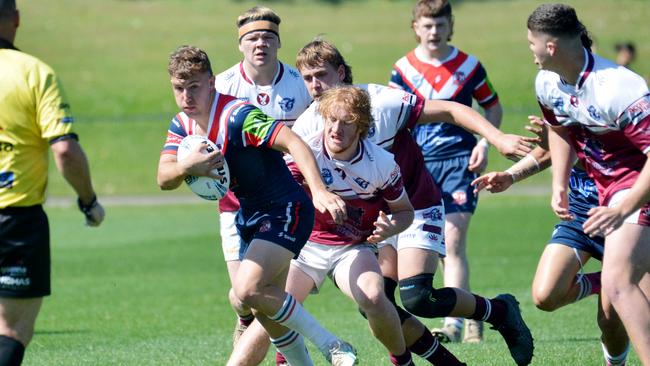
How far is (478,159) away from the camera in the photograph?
8.52m

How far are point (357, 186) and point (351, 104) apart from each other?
58 cm

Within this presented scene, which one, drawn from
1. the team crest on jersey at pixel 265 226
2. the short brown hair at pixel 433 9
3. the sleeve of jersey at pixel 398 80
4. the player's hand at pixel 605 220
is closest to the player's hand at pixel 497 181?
the player's hand at pixel 605 220

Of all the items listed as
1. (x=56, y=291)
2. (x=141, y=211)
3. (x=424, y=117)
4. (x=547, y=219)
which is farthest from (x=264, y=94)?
(x=141, y=211)

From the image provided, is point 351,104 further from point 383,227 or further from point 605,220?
point 605,220

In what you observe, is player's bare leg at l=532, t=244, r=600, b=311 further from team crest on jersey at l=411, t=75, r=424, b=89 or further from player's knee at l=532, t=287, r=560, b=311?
team crest on jersey at l=411, t=75, r=424, b=89

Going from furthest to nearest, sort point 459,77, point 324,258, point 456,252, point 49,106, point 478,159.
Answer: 1. point 459,77
2. point 456,252
3. point 478,159
4. point 324,258
5. point 49,106

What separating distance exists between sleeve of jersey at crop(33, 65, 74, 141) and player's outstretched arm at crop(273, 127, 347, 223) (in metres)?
1.20

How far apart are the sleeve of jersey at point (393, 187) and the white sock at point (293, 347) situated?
1.01m

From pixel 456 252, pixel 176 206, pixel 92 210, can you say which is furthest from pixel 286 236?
pixel 176 206

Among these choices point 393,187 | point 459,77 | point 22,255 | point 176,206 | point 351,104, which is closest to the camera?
point 22,255

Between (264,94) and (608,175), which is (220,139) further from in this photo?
(608,175)

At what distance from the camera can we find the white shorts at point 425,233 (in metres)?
A: 7.00

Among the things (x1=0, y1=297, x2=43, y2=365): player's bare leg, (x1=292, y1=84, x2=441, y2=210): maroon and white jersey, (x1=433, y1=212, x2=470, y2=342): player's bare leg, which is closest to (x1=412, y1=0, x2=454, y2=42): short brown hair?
Result: (x1=433, y1=212, x2=470, y2=342): player's bare leg

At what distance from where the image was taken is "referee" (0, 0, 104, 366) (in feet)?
17.4
